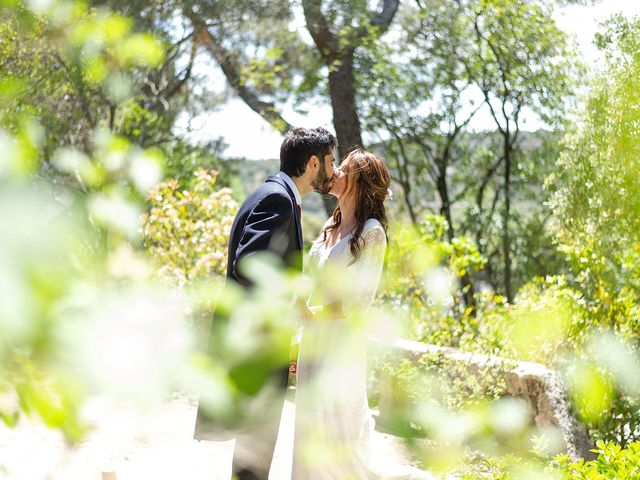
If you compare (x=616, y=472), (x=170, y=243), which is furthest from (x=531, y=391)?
(x=170, y=243)

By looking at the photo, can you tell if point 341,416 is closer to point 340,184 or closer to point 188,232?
point 340,184

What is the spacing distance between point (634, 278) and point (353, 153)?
11.9 ft

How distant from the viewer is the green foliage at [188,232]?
304 inches

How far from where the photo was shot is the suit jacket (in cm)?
276

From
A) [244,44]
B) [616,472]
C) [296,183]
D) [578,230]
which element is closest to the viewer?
[616,472]

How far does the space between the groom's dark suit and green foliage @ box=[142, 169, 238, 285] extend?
14.9ft

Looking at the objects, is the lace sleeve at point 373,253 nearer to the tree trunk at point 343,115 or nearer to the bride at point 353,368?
the bride at point 353,368

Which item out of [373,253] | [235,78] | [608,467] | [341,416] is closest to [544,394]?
[608,467]

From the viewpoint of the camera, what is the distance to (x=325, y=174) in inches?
131

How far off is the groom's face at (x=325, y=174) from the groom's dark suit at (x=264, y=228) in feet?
0.65

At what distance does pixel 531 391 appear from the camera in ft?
16.6

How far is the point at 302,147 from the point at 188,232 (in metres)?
Answer: 4.86

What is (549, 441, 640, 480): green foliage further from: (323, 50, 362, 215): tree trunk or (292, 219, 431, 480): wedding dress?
(323, 50, 362, 215): tree trunk

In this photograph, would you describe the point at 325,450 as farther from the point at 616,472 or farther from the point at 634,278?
the point at 634,278
